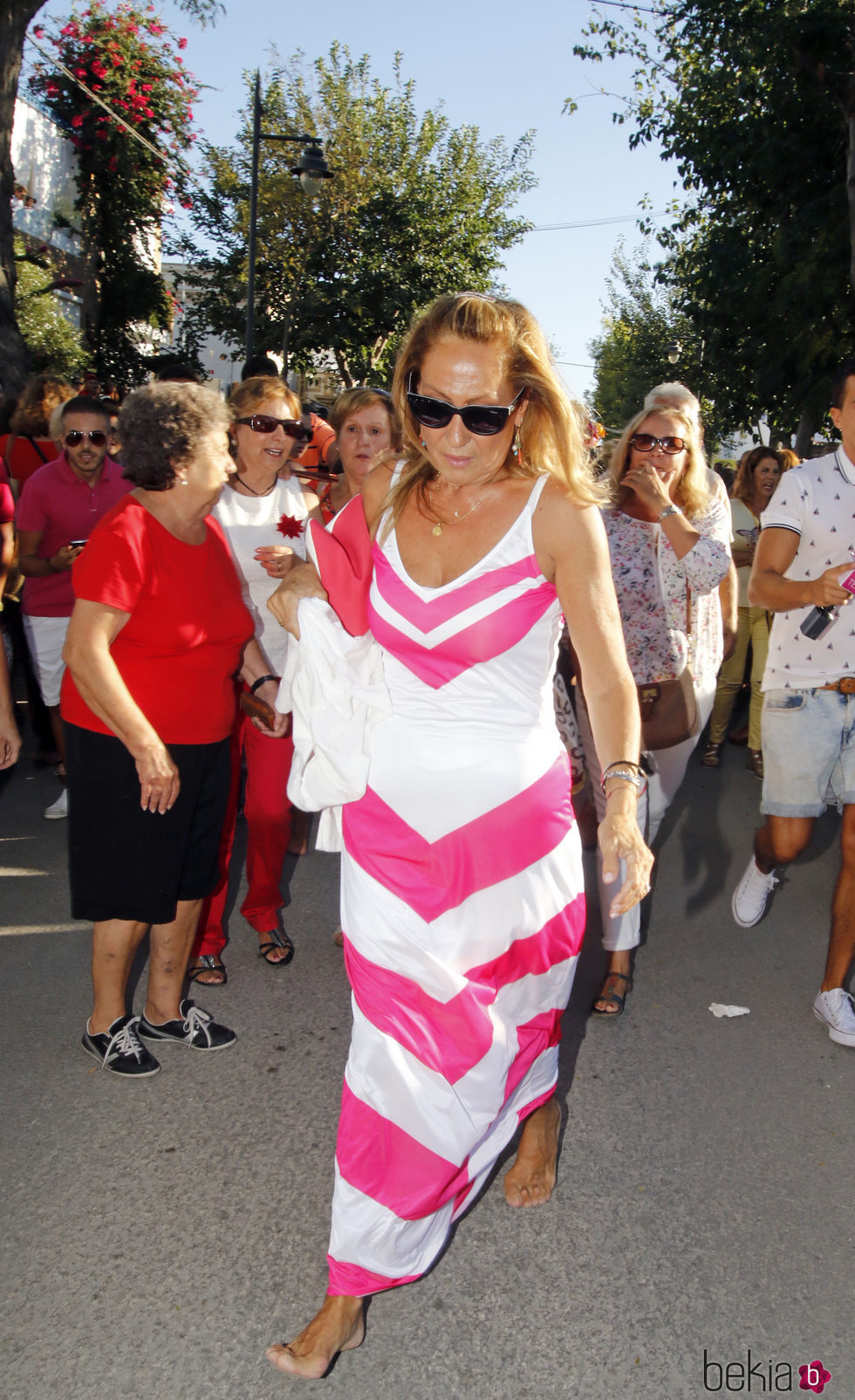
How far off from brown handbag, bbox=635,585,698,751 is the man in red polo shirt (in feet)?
10.1

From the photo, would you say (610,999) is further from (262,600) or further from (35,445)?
(35,445)

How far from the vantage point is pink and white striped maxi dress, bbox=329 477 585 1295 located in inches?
90.2

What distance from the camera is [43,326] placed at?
15852mm

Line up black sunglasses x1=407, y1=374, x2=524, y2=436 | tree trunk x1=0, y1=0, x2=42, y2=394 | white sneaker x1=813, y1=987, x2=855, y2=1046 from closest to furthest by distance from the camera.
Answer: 1. black sunglasses x1=407, y1=374, x2=524, y2=436
2. white sneaker x1=813, y1=987, x2=855, y2=1046
3. tree trunk x1=0, y1=0, x2=42, y2=394

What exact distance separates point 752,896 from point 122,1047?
2.61 m

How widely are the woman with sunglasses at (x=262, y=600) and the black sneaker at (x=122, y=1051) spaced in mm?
630

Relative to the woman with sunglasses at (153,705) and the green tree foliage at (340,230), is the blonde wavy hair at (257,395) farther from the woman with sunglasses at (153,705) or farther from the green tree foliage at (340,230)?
the green tree foliage at (340,230)

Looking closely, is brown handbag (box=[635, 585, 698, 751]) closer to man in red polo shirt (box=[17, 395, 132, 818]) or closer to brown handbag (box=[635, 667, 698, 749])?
brown handbag (box=[635, 667, 698, 749])

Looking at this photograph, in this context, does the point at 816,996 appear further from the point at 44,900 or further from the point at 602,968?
the point at 44,900

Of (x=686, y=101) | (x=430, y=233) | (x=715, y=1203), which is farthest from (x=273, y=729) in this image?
(x=430, y=233)

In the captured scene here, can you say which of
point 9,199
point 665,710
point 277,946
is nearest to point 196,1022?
point 277,946

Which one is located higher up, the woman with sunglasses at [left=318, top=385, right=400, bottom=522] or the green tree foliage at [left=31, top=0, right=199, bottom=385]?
the green tree foliage at [left=31, top=0, right=199, bottom=385]

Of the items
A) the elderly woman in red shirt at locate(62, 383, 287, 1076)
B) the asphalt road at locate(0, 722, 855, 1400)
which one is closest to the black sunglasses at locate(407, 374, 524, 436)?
the elderly woman in red shirt at locate(62, 383, 287, 1076)

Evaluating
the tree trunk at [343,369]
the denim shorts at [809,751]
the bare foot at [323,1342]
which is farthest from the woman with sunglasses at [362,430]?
the tree trunk at [343,369]
